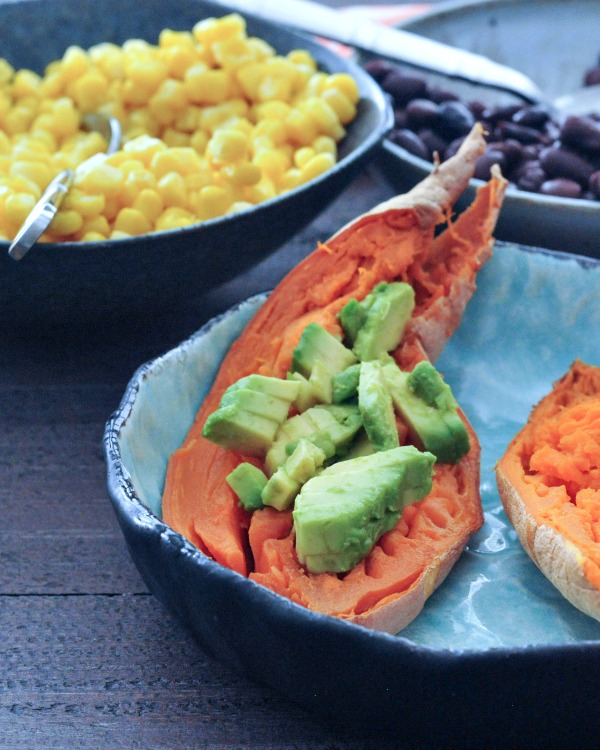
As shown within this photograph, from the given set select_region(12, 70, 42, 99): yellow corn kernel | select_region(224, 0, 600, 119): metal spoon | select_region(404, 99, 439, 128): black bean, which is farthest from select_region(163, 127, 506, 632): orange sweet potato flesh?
select_region(12, 70, 42, 99): yellow corn kernel

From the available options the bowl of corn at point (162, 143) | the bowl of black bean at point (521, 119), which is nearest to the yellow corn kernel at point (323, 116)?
the bowl of corn at point (162, 143)

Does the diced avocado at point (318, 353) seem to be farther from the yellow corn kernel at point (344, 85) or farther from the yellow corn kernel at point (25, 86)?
the yellow corn kernel at point (25, 86)

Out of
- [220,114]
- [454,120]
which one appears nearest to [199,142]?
[220,114]

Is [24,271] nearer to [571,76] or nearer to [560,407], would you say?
[560,407]

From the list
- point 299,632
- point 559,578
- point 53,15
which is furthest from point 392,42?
point 299,632

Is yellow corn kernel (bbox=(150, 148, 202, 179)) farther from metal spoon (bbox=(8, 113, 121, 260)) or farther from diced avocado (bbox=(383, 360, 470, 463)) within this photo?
diced avocado (bbox=(383, 360, 470, 463))

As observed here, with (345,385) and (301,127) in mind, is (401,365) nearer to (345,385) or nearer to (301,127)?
(345,385)
